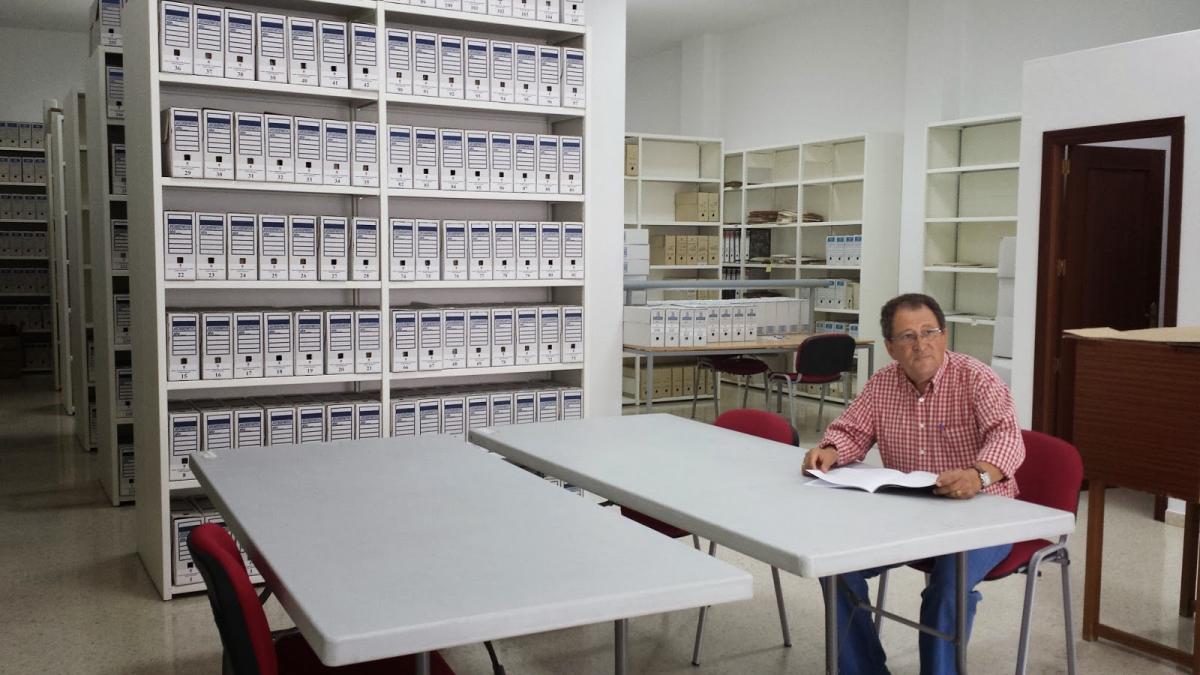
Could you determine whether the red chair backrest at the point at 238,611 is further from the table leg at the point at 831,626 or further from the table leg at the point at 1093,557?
the table leg at the point at 1093,557

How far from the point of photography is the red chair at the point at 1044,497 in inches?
110

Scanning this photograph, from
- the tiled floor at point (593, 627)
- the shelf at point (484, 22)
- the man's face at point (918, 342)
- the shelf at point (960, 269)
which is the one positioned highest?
the shelf at point (484, 22)

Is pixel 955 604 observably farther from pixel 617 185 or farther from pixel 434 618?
pixel 617 185

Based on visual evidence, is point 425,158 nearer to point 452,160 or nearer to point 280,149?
point 452,160

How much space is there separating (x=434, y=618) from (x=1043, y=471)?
2018 millimetres

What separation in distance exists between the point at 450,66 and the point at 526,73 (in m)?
0.36

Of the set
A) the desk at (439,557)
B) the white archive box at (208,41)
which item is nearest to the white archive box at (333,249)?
the white archive box at (208,41)

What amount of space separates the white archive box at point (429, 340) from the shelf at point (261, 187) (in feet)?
1.83

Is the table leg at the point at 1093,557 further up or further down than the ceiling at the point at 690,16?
further down

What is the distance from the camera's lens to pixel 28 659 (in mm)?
3514

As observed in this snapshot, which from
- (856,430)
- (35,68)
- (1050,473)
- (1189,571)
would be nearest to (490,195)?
(856,430)

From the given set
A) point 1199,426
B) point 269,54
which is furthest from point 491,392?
point 1199,426

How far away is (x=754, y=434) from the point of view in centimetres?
360

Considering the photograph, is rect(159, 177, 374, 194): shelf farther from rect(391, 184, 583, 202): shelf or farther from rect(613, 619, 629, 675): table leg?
rect(613, 619, 629, 675): table leg
